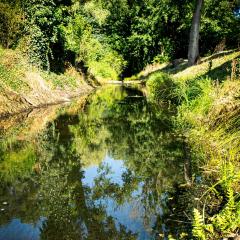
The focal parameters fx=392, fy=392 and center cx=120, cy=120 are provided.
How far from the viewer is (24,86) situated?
17.6 m

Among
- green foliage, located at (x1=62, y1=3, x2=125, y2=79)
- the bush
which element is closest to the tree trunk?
the bush

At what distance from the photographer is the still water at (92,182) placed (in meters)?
4.91

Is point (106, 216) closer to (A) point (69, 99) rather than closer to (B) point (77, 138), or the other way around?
(B) point (77, 138)

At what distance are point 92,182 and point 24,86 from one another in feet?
38.7

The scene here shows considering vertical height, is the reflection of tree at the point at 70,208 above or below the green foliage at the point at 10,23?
below

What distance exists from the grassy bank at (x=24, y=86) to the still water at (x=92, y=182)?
368 cm

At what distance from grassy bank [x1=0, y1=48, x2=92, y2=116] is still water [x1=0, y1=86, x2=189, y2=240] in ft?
12.1

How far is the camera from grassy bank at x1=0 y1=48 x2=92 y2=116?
15.9m

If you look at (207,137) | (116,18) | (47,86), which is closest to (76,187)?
(207,137)

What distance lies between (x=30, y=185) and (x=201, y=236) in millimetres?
3518

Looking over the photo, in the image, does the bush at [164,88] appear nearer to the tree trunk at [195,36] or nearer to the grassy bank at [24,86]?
the grassy bank at [24,86]

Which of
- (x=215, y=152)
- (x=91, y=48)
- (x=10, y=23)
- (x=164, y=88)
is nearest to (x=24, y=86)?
(x=10, y=23)

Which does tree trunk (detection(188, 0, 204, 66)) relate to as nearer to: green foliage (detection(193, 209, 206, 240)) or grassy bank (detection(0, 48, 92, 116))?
grassy bank (detection(0, 48, 92, 116))

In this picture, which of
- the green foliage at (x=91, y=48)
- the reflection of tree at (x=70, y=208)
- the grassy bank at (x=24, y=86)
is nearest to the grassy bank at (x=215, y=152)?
the reflection of tree at (x=70, y=208)
